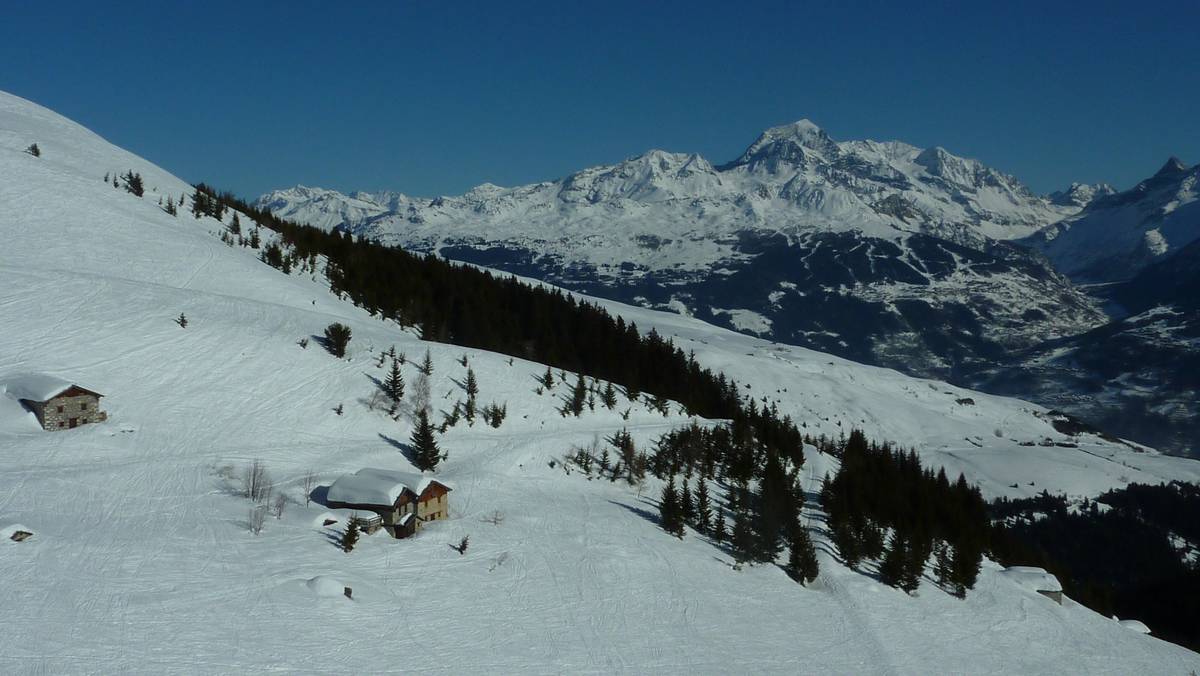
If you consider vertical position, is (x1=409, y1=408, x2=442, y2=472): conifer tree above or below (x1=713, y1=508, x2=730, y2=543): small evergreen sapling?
above

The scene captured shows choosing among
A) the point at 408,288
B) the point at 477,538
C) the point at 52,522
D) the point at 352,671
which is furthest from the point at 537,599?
the point at 408,288

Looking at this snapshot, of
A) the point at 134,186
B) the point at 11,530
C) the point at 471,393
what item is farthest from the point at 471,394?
the point at 134,186

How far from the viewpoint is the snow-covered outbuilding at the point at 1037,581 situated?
2035 inches

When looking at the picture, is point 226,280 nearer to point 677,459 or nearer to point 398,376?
point 398,376

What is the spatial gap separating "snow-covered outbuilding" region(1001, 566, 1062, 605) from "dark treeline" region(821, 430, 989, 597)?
10.0ft

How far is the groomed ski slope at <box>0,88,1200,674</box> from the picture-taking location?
973 inches

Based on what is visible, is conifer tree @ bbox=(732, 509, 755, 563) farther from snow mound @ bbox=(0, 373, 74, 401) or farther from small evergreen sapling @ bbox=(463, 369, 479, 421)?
snow mound @ bbox=(0, 373, 74, 401)

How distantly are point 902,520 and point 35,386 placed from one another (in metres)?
60.7

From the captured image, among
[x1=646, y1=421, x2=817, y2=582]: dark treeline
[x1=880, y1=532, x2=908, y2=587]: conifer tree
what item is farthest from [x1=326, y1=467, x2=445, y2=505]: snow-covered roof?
[x1=880, y1=532, x2=908, y2=587]: conifer tree

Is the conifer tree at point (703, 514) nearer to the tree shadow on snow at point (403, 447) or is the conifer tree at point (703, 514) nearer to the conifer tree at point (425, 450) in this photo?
the conifer tree at point (425, 450)

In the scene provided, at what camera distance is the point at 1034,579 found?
175ft

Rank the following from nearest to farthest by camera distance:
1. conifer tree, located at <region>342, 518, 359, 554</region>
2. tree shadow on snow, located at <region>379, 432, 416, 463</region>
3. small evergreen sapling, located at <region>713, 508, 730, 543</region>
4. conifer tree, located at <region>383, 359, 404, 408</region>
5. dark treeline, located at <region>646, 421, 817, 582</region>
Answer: conifer tree, located at <region>342, 518, 359, 554</region>
dark treeline, located at <region>646, 421, 817, 582</region>
small evergreen sapling, located at <region>713, 508, 730, 543</region>
tree shadow on snow, located at <region>379, 432, 416, 463</region>
conifer tree, located at <region>383, 359, 404, 408</region>

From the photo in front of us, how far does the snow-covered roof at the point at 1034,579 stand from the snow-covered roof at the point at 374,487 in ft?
142

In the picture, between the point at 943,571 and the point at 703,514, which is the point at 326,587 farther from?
the point at 943,571
